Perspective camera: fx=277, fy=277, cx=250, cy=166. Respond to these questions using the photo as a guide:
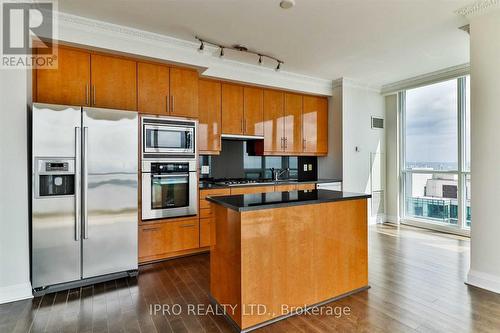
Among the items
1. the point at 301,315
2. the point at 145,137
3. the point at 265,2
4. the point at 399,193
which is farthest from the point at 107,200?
the point at 399,193

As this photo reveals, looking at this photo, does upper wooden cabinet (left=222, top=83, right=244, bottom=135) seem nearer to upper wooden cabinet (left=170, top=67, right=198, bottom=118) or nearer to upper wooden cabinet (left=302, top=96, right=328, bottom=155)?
upper wooden cabinet (left=170, top=67, right=198, bottom=118)

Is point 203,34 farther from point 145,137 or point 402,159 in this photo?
point 402,159

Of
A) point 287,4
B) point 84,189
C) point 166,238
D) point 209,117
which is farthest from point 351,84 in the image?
point 84,189

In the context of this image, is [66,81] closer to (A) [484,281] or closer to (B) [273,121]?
(B) [273,121]

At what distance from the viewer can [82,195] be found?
9.36ft

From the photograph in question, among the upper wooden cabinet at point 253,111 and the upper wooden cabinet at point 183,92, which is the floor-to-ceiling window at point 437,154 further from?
the upper wooden cabinet at point 183,92

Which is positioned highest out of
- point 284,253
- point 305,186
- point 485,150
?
point 485,150

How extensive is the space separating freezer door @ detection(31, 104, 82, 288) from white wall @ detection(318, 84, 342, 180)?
435 cm

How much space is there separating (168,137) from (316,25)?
7.42 feet

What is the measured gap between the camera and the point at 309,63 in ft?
14.8

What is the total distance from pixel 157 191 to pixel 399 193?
4939 millimetres

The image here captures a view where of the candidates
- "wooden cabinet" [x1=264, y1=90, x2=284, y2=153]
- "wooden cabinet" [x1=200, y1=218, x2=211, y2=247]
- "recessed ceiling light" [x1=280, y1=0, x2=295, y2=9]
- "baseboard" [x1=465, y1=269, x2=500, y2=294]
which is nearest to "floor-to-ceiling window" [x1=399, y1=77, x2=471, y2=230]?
"baseboard" [x1=465, y1=269, x2=500, y2=294]

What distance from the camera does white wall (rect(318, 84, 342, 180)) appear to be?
5422 millimetres

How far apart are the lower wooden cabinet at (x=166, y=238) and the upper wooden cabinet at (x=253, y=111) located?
1.86 metres
